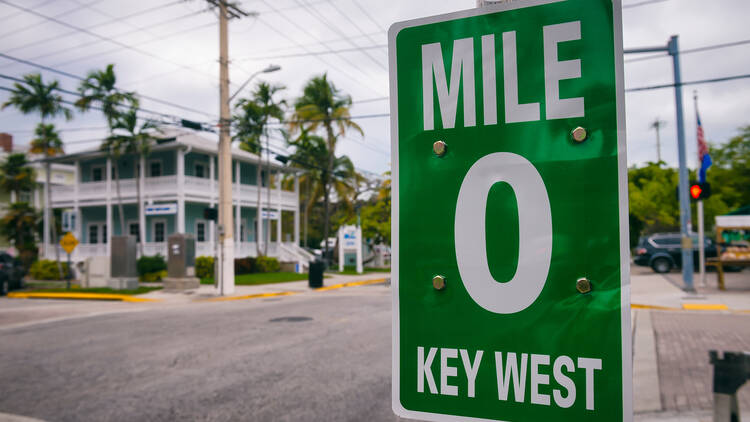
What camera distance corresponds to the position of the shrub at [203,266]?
26.5 m

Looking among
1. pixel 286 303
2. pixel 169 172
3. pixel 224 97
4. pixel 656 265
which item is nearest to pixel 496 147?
pixel 286 303

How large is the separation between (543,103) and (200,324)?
1103 cm

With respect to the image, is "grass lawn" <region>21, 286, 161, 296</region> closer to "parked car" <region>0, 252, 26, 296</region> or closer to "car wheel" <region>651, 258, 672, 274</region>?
"parked car" <region>0, 252, 26, 296</region>

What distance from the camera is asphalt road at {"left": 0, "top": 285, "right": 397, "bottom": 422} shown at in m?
5.56

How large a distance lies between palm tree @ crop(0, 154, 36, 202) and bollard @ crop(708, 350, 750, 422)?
41.0 metres

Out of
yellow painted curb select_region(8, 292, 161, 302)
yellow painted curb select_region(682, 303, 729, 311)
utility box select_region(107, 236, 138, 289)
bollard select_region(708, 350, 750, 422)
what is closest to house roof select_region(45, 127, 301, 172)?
utility box select_region(107, 236, 138, 289)

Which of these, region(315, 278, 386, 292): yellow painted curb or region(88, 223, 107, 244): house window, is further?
region(88, 223, 107, 244): house window

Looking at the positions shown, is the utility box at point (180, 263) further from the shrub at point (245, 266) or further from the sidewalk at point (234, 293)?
the shrub at point (245, 266)

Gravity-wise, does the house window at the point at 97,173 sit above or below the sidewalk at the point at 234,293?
above

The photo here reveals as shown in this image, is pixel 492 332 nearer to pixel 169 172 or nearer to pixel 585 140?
pixel 585 140

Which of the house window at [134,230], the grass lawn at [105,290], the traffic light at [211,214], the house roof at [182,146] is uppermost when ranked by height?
the house roof at [182,146]

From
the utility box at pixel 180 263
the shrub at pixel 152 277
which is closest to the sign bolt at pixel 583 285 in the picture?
Result: the utility box at pixel 180 263

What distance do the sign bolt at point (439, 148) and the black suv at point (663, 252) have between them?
28.6 meters

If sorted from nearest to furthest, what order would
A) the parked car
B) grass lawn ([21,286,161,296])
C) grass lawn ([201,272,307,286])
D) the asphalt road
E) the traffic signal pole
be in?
the asphalt road → the traffic signal pole → grass lawn ([21,286,161,296]) → the parked car → grass lawn ([201,272,307,286])
